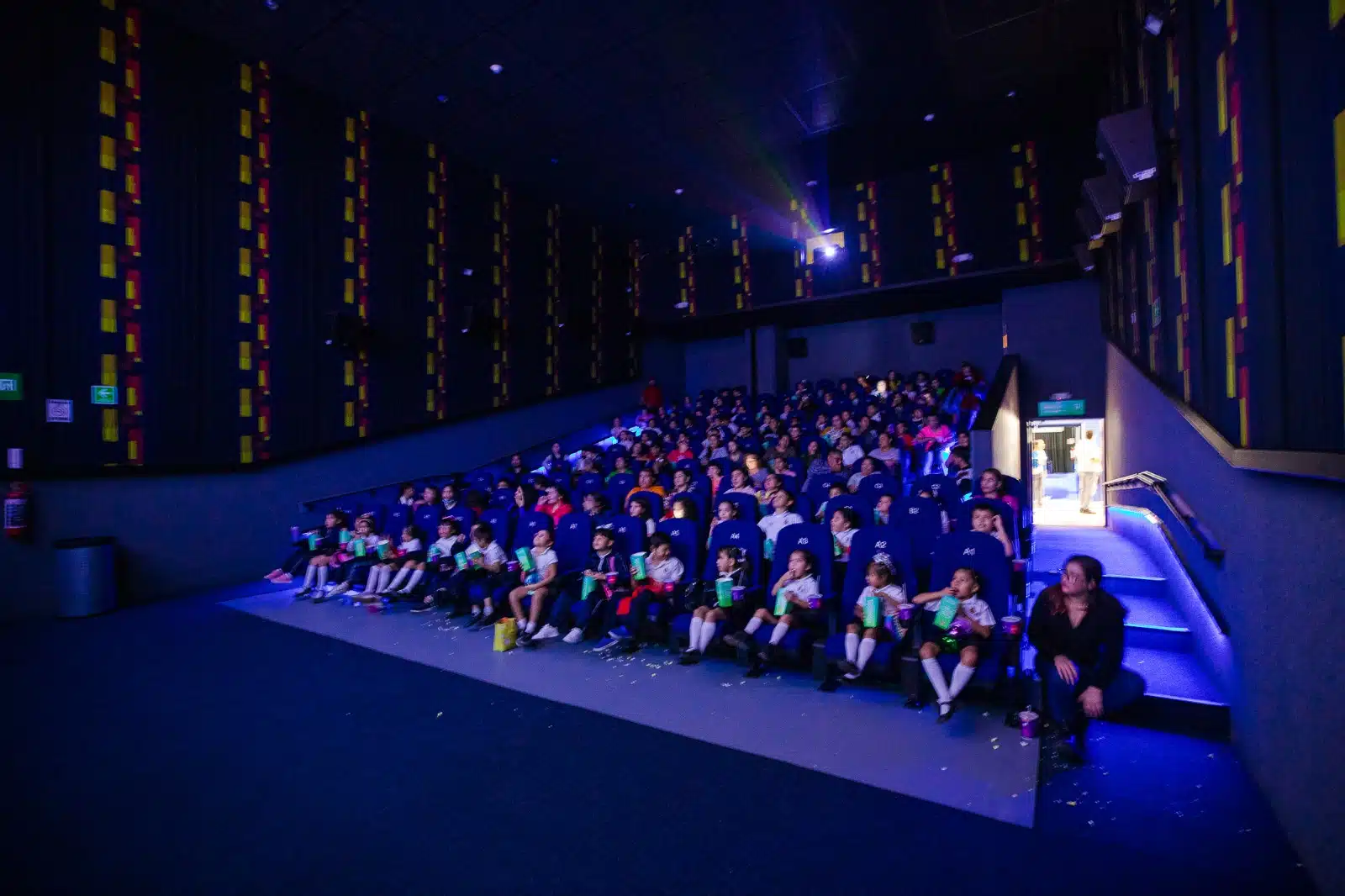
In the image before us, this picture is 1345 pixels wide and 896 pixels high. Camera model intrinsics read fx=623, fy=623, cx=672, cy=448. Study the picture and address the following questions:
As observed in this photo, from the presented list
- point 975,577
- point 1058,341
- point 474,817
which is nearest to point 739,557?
point 975,577

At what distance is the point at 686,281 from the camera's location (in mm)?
12570

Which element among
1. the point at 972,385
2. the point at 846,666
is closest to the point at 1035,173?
the point at 972,385

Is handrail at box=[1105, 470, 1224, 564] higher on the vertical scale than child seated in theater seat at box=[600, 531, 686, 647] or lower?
higher

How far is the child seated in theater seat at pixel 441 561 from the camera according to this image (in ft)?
17.3

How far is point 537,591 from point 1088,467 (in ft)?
29.9

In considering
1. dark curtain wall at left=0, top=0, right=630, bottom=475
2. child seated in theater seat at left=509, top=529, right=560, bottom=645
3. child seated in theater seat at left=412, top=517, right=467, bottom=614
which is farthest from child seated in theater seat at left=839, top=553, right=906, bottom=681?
dark curtain wall at left=0, top=0, right=630, bottom=475

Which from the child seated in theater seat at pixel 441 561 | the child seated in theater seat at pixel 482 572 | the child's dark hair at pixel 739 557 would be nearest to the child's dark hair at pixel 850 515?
the child's dark hair at pixel 739 557

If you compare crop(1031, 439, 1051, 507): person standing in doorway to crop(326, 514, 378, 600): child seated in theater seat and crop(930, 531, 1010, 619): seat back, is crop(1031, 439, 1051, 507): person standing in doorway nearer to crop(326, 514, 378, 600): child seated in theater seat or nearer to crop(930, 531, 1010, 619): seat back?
crop(930, 531, 1010, 619): seat back

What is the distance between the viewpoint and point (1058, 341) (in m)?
9.62

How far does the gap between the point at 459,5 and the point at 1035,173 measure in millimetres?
8053

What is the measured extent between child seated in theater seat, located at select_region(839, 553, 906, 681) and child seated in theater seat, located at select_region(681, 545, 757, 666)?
2.10ft

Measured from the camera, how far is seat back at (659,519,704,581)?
4.41 metres

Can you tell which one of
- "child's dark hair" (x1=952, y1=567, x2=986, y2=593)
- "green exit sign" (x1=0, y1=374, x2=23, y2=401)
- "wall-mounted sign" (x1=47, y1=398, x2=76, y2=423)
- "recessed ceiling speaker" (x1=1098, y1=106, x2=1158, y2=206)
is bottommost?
"child's dark hair" (x1=952, y1=567, x2=986, y2=593)

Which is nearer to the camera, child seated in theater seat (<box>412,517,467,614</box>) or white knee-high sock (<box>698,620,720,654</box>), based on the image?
white knee-high sock (<box>698,620,720,654</box>)
